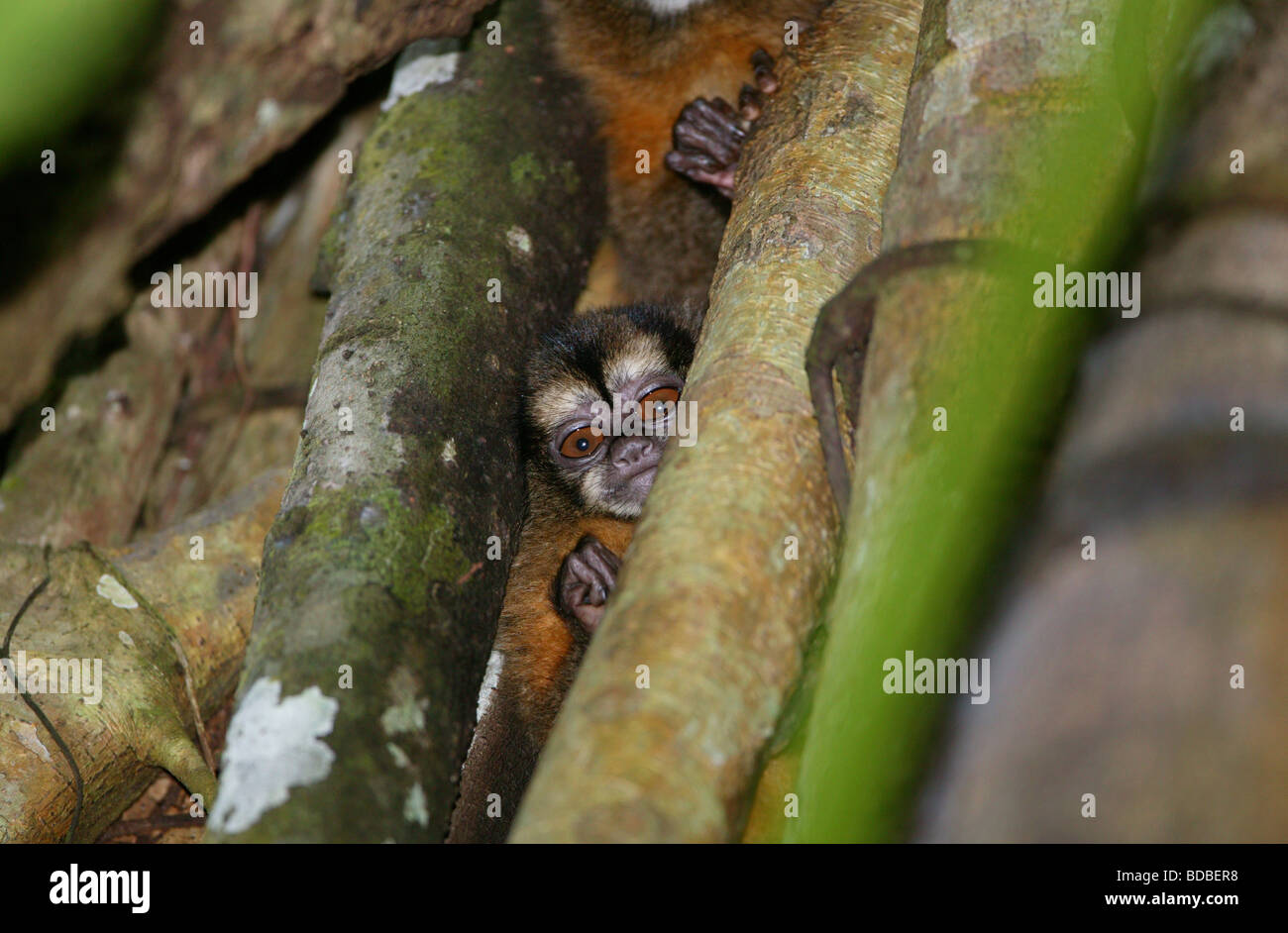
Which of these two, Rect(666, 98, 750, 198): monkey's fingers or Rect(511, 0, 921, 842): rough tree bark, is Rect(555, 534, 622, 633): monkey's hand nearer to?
Rect(511, 0, 921, 842): rough tree bark

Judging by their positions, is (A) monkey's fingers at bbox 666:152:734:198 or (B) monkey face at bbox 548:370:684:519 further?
(A) monkey's fingers at bbox 666:152:734:198

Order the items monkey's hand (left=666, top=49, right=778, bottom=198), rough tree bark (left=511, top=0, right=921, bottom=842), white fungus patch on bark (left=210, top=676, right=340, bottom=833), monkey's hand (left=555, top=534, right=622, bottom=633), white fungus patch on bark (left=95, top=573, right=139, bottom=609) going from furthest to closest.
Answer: monkey's hand (left=666, top=49, right=778, bottom=198)
monkey's hand (left=555, top=534, right=622, bottom=633)
white fungus patch on bark (left=95, top=573, right=139, bottom=609)
white fungus patch on bark (left=210, top=676, right=340, bottom=833)
rough tree bark (left=511, top=0, right=921, bottom=842)

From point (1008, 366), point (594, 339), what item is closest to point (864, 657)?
point (1008, 366)

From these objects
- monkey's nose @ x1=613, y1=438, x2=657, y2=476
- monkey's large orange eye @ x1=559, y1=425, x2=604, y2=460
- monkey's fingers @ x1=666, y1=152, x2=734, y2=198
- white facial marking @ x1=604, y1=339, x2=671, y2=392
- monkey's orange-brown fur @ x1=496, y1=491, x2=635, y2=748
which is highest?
monkey's fingers @ x1=666, y1=152, x2=734, y2=198

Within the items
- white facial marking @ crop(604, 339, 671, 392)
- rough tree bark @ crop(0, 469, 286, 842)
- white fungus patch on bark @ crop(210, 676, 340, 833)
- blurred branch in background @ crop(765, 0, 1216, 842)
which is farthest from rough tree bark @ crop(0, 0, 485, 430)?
white facial marking @ crop(604, 339, 671, 392)

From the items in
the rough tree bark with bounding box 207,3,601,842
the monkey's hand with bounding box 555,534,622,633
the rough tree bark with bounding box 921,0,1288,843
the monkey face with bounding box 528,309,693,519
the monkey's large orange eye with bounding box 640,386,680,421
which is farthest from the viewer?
the monkey's large orange eye with bounding box 640,386,680,421

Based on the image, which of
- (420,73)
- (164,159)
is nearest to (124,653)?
(164,159)

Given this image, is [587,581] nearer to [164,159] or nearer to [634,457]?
[634,457]
